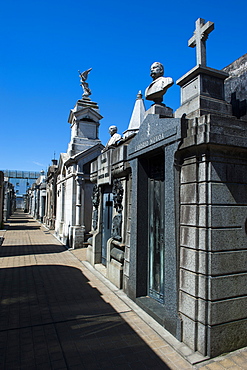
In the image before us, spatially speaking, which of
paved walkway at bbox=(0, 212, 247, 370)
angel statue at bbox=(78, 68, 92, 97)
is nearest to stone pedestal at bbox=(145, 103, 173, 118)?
paved walkway at bbox=(0, 212, 247, 370)

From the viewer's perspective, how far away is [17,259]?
962 centimetres

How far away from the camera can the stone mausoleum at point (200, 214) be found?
11.7 ft

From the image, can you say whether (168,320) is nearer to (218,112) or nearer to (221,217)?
(221,217)

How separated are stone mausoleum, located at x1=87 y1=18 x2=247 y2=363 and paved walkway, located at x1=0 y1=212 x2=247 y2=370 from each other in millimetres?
329

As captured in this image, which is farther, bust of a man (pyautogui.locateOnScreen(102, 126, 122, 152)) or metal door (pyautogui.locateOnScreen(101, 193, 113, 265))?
metal door (pyautogui.locateOnScreen(101, 193, 113, 265))

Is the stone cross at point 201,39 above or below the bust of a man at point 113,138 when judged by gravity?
above

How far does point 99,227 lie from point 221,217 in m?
5.41

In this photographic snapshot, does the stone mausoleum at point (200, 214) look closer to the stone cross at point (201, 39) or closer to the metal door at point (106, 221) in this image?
the stone cross at point (201, 39)

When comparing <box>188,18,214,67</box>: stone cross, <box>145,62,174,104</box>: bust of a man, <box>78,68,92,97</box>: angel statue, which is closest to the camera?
<box>188,18,214,67</box>: stone cross

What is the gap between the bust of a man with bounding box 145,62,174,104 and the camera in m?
5.20

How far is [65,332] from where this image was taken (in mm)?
4191

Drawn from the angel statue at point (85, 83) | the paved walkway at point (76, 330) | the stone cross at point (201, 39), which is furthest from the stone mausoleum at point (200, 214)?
the angel statue at point (85, 83)

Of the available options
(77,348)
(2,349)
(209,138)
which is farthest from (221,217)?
(2,349)

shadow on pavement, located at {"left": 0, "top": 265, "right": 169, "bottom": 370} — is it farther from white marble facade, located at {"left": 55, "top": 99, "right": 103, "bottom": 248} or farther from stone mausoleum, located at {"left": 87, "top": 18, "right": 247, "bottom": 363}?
white marble facade, located at {"left": 55, "top": 99, "right": 103, "bottom": 248}
